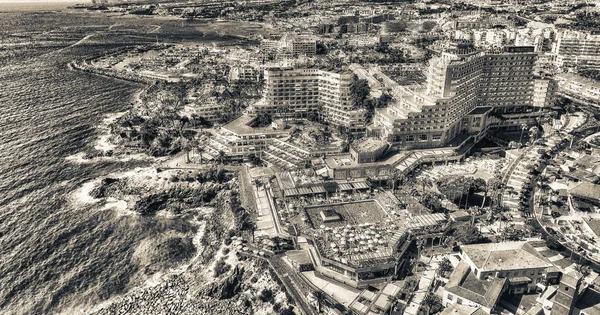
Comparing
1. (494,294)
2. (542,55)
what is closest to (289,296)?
(494,294)

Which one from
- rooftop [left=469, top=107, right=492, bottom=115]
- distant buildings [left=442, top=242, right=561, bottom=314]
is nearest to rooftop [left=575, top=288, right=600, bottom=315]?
distant buildings [left=442, top=242, right=561, bottom=314]

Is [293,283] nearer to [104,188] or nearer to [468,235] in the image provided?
[468,235]

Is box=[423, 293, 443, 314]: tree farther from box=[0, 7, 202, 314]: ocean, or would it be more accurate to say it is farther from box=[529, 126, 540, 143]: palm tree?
box=[529, 126, 540, 143]: palm tree

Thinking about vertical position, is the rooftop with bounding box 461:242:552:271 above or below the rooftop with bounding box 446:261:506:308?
above

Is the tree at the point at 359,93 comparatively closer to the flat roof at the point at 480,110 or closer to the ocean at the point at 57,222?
the flat roof at the point at 480,110

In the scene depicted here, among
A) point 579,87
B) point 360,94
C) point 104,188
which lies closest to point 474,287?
point 104,188

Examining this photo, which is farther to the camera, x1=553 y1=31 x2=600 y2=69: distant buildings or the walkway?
x1=553 y1=31 x2=600 y2=69: distant buildings

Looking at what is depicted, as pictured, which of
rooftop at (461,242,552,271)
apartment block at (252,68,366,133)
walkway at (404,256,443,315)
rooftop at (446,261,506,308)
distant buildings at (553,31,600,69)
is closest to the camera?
rooftop at (446,261,506,308)
